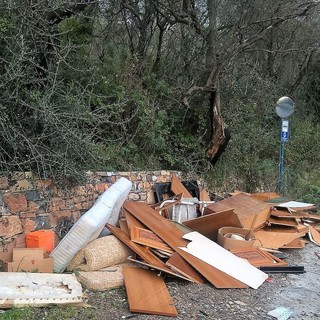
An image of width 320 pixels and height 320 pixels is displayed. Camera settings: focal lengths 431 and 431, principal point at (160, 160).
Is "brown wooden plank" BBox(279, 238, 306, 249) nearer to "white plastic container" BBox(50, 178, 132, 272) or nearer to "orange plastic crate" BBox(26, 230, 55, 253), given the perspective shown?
"white plastic container" BBox(50, 178, 132, 272)

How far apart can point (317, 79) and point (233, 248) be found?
12.2 metres

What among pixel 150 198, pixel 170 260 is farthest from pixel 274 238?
pixel 170 260

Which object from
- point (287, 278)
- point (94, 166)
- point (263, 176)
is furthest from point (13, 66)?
point (263, 176)

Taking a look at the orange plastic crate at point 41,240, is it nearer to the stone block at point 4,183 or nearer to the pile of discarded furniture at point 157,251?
the pile of discarded furniture at point 157,251

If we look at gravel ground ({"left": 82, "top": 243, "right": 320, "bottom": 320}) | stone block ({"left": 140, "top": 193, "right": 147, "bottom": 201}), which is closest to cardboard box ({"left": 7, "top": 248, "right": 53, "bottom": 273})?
gravel ground ({"left": 82, "top": 243, "right": 320, "bottom": 320})

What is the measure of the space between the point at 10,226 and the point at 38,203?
1.68 feet

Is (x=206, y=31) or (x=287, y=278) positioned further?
(x=206, y=31)

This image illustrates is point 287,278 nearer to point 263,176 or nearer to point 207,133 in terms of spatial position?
point 207,133

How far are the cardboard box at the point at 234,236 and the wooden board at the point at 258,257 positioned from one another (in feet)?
0.25

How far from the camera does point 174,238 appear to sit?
5.82 metres

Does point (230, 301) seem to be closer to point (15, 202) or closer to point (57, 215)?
point (57, 215)

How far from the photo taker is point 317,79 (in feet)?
53.8

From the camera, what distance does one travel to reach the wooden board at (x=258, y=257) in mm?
5980

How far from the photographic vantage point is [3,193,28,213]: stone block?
5312 millimetres
